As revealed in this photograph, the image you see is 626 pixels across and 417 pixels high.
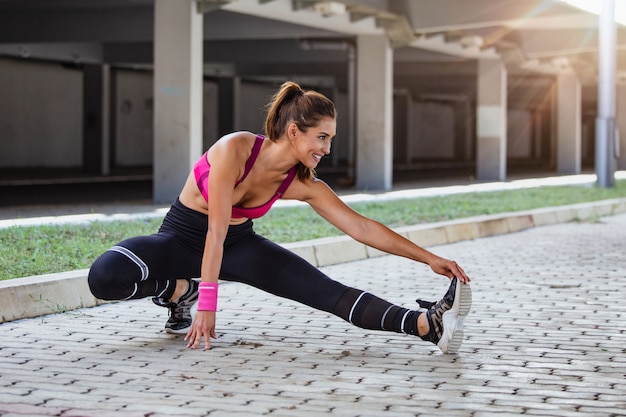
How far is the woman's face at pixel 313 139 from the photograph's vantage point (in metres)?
5.12

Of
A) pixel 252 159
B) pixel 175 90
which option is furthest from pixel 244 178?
pixel 175 90

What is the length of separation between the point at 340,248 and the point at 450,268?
5.07 meters

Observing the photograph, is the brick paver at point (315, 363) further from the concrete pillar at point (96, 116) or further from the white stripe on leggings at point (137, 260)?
the concrete pillar at point (96, 116)

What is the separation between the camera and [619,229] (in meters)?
14.4

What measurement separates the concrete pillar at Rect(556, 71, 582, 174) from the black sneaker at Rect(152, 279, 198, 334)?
3161 cm

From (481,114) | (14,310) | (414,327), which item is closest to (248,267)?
(414,327)

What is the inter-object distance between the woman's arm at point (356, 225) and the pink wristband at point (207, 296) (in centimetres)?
88

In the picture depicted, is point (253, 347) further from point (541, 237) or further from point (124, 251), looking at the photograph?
point (541, 237)

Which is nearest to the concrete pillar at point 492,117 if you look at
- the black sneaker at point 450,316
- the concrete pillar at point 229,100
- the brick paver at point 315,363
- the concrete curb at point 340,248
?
the concrete curb at point 340,248

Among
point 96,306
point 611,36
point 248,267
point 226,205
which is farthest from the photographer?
point 611,36

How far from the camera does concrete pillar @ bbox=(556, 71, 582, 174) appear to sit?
35750mm

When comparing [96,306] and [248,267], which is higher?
[248,267]

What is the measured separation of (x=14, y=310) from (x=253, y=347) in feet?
5.95

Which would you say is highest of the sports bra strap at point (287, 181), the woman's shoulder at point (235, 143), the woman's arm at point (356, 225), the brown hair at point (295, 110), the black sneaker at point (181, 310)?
the brown hair at point (295, 110)
